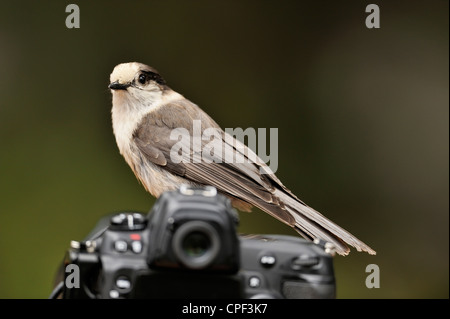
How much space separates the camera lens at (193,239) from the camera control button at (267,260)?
145mm

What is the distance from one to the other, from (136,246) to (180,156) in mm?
925

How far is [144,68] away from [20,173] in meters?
1.00

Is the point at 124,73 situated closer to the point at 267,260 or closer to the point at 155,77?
the point at 155,77

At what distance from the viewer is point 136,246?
1.35 meters

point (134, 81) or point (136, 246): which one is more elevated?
point (134, 81)

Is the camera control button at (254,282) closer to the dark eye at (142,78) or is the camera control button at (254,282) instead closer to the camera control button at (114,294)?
the camera control button at (114,294)

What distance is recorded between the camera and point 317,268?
1.41 metres

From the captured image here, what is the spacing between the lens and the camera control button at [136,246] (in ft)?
4.43

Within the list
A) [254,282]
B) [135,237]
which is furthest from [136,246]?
[254,282]

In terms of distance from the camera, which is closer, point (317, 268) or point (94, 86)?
point (317, 268)

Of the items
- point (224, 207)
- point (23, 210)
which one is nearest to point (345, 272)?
point (23, 210)
